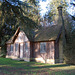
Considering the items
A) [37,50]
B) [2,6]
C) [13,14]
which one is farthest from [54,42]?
[2,6]

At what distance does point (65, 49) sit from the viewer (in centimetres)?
1836

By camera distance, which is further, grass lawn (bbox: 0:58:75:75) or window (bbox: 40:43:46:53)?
window (bbox: 40:43:46:53)

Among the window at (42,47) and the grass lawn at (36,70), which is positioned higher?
the window at (42,47)

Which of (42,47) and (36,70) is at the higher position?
(42,47)

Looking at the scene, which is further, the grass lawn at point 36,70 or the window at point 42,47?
the window at point 42,47

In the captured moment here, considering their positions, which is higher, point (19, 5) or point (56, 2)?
point (56, 2)

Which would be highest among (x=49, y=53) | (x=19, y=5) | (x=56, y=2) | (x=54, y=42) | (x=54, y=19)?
(x=56, y=2)

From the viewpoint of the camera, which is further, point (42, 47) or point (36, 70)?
point (42, 47)

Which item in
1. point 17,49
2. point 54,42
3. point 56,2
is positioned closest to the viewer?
point 54,42

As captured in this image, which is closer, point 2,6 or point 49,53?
point 2,6

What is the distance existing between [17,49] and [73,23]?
12.1m

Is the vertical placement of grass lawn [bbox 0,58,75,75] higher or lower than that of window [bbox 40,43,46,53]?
lower

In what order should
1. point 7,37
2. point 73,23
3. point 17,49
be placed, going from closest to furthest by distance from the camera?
point 73,23 < point 17,49 < point 7,37

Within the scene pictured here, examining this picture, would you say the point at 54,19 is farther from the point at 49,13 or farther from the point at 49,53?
the point at 49,53
